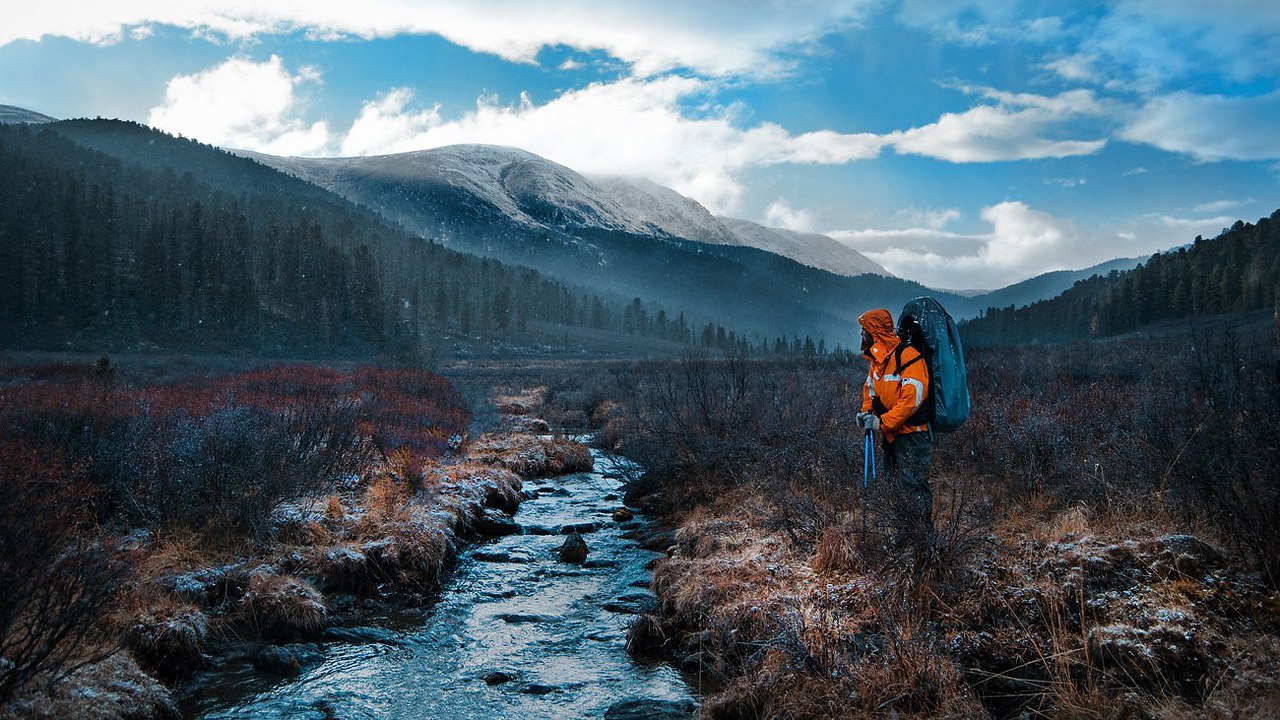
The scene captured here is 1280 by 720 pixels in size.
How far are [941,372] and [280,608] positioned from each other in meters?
7.32

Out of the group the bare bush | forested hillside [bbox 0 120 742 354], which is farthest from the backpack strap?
forested hillside [bbox 0 120 742 354]

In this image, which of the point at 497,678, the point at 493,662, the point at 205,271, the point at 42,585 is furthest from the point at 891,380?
the point at 205,271

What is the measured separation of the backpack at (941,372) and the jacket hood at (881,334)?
0.26 metres

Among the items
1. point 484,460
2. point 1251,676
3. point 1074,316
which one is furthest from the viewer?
point 1074,316

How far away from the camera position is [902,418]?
614cm

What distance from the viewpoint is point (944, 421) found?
6.11m

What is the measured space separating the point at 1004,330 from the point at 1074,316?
18.4 metres

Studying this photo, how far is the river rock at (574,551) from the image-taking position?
422 inches

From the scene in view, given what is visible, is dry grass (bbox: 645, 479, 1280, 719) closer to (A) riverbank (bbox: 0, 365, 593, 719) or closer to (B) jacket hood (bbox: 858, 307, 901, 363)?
(B) jacket hood (bbox: 858, 307, 901, 363)

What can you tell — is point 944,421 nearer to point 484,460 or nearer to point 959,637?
point 959,637

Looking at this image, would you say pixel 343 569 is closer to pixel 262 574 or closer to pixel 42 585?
pixel 262 574

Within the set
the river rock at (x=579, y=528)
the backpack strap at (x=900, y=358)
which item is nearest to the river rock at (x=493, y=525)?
the river rock at (x=579, y=528)

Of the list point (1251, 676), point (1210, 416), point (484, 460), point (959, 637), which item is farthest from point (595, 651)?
point (484, 460)

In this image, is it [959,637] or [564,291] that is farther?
[564,291]
